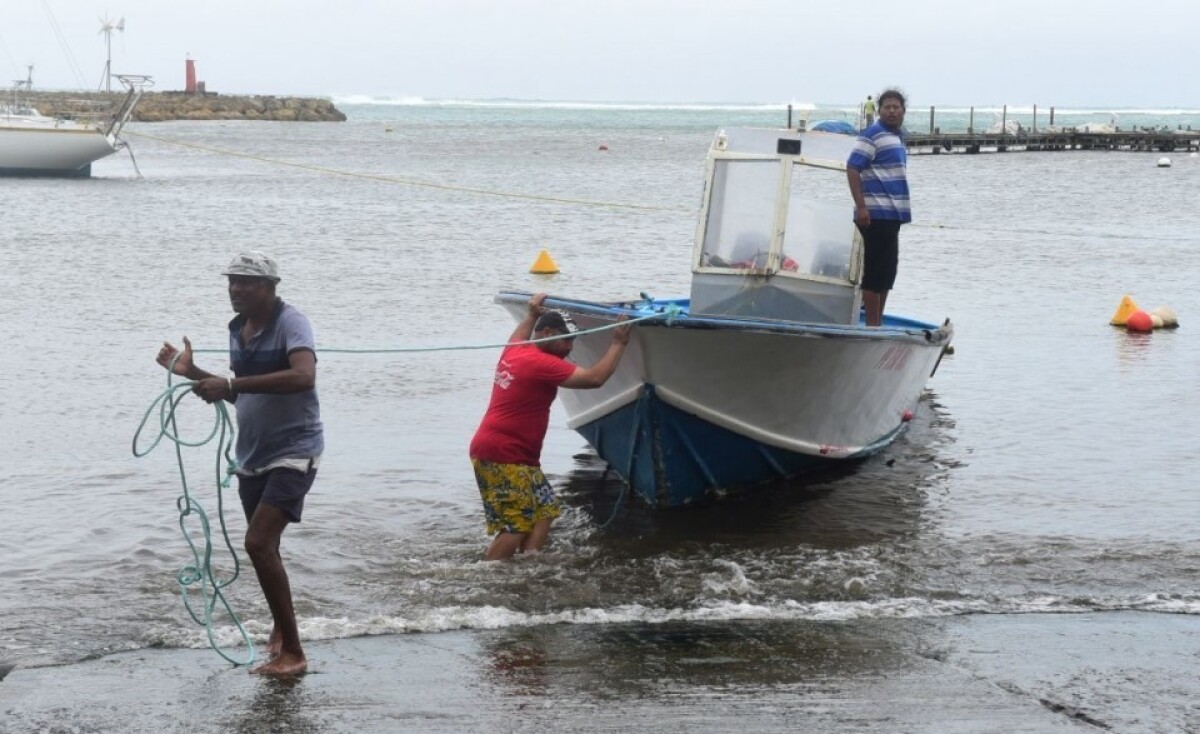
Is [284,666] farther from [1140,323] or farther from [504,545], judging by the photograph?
[1140,323]

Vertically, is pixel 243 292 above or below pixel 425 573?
above

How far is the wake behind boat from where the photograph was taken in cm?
4331

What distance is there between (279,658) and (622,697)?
4.73 ft

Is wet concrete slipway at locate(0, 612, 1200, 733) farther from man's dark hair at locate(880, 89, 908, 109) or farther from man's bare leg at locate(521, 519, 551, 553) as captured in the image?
man's dark hair at locate(880, 89, 908, 109)

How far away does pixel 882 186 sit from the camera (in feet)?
32.4

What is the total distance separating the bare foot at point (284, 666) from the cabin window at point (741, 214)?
4686 millimetres

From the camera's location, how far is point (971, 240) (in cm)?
2970

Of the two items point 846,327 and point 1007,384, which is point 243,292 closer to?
point 846,327

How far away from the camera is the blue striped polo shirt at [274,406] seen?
19.9 ft

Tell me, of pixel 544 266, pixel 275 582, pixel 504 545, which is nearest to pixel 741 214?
pixel 504 545

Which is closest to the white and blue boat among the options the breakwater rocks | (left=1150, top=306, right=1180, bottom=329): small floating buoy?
(left=1150, top=306, right=1180, bottom=329): small floating buoy

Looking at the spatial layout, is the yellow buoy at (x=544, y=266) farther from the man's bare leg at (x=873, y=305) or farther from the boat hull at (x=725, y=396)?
the man's bare leg at (x=873, y=305)

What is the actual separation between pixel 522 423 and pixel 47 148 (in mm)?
40055

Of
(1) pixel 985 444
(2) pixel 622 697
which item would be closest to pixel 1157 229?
(1) pixel 985 444
